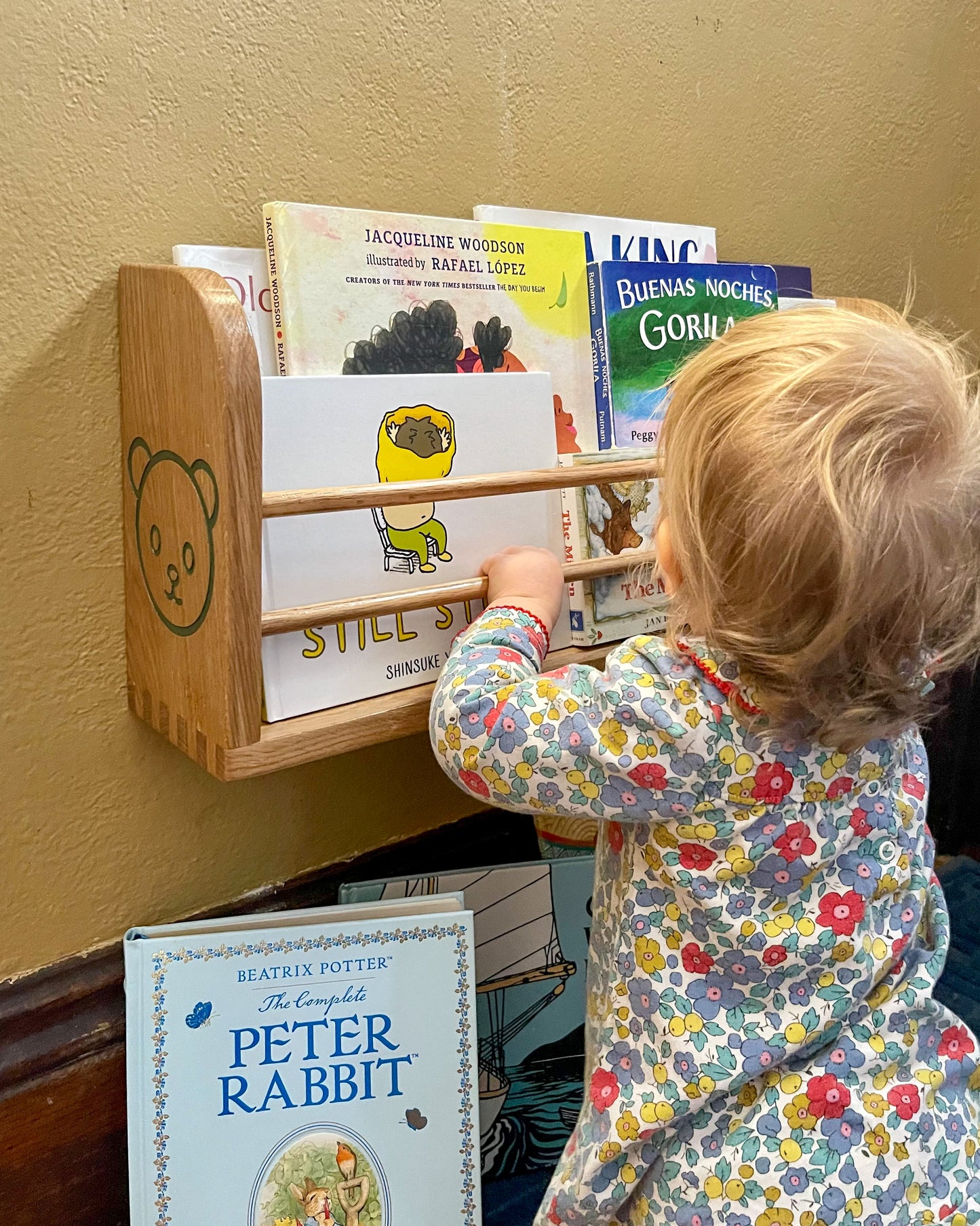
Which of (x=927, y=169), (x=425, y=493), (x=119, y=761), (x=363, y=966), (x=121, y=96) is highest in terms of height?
(x=927, y=169)

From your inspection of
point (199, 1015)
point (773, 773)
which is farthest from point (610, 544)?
point (199, 1015)

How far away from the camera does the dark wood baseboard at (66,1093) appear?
716 millimetres

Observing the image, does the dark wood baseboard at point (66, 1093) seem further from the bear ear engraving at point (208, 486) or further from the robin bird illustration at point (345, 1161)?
the bear ear engraving at point (208, 486)

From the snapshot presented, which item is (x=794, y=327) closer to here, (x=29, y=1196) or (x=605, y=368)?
(x=605, y=368)

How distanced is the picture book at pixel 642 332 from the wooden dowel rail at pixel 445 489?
8 cm

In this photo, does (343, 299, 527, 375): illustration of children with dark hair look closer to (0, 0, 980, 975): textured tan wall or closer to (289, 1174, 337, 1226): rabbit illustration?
(0, 0, 980, 975): textured tan wall

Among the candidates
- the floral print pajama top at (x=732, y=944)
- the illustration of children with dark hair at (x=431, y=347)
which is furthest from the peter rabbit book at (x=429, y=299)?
the floral print pajama top at (x=732, y=944)

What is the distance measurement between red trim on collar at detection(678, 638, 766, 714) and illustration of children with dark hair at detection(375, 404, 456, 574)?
0.68ft

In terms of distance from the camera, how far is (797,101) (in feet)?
3.61

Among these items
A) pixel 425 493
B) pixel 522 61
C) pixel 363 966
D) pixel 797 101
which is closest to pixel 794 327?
pixel 425 493

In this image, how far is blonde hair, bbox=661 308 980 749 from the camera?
0.55m

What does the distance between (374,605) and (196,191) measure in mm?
313

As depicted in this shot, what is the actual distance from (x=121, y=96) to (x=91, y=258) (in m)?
0.10

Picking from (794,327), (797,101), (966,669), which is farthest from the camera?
(966,669)
